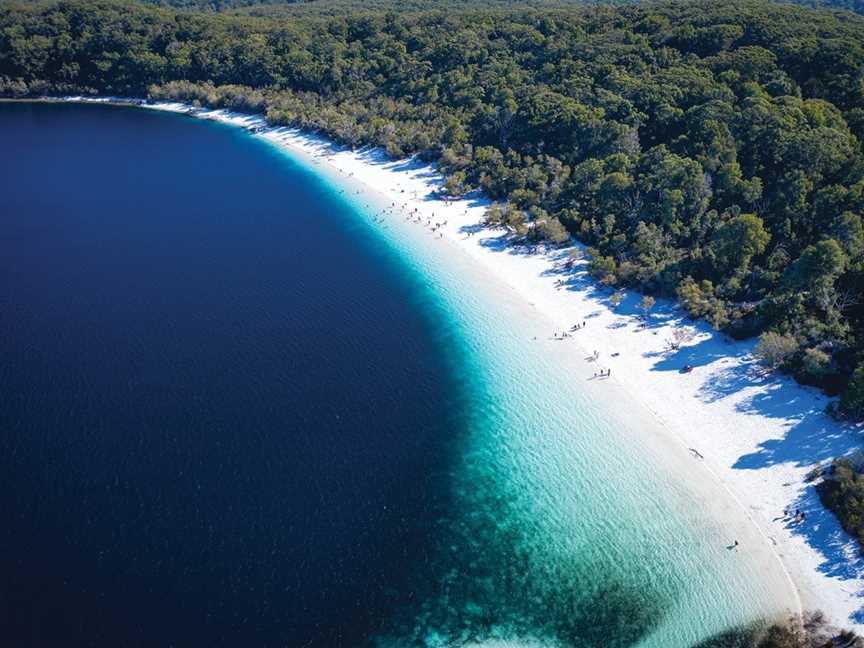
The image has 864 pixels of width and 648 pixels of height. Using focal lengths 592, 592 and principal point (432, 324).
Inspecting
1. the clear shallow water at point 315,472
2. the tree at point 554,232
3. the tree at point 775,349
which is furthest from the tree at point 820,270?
the tree at point 554,232

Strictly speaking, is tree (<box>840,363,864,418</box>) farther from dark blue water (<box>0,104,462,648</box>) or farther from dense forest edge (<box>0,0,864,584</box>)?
dark blue water (<box>0,104,462,648</box>)

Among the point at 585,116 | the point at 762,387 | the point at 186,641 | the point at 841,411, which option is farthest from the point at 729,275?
the point at 186,641

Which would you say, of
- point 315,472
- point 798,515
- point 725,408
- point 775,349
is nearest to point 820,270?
point 775,349

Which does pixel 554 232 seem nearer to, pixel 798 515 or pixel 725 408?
pixel 725 408

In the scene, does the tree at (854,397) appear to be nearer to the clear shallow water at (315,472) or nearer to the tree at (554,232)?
the clear shallow water at (315,472)

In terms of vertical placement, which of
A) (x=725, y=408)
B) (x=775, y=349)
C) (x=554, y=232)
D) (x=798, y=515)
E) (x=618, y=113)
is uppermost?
(x=618, y=113)
